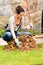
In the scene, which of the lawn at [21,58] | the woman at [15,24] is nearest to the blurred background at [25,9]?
the woman at [15,24]

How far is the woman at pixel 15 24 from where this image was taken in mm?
9656

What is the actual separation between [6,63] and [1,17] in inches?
228

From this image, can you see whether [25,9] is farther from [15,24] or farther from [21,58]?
[21,58]

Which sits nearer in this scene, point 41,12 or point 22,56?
point 22,56

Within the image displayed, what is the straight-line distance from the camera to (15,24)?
32.1 ft

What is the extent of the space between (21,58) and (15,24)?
1.86 meters

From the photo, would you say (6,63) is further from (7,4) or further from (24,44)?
(7,4)

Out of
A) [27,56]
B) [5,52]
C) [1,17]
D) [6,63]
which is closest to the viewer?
[6,63]

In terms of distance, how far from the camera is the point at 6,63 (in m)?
7.53


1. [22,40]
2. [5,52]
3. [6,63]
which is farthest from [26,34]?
[6,63]

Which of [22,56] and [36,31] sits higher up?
[22,56]

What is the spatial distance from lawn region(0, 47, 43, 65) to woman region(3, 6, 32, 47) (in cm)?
76

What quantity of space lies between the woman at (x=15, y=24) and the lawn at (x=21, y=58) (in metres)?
0.76

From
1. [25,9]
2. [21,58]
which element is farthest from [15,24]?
[25,9]
